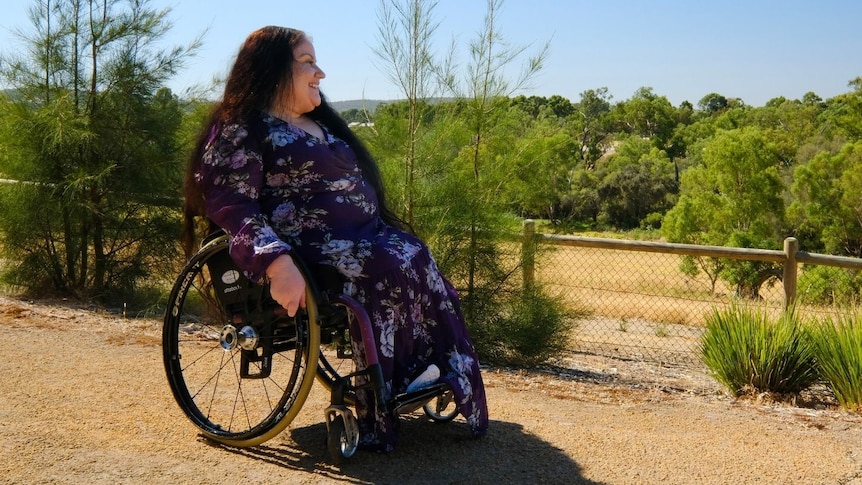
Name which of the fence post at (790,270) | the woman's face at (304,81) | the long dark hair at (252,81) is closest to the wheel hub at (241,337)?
the long dark hair at (252,81)

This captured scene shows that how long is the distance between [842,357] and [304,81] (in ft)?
10.6

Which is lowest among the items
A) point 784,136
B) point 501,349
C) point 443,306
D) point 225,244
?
point 501,349

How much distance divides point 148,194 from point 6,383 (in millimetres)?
3124

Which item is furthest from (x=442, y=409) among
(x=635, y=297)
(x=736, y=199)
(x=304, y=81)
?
(x=736, y=199)

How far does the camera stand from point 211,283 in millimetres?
3346

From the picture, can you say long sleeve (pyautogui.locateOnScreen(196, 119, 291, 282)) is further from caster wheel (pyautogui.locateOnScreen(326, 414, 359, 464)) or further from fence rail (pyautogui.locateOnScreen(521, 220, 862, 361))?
fence rail (pyautogui.locateOnScreen(521, 220, 862, 361))

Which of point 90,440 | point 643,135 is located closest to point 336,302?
point 90,440

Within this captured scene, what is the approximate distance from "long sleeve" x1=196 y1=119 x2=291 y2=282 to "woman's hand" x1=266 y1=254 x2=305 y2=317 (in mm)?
27

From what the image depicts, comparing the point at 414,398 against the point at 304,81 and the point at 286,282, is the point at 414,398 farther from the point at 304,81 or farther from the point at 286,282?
the point at 304,81

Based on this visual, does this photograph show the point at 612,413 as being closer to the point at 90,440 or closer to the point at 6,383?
the point at 90,440

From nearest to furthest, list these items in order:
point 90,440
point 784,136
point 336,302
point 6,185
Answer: point 336,302
point 90,440
point 6,185
point 784,136

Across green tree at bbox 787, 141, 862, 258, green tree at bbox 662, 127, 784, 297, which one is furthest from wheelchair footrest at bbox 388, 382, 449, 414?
green tree at bbox 787, 141, 862, 258

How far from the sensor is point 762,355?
4891mm

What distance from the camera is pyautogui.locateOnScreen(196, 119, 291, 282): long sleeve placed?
291 centimetres
